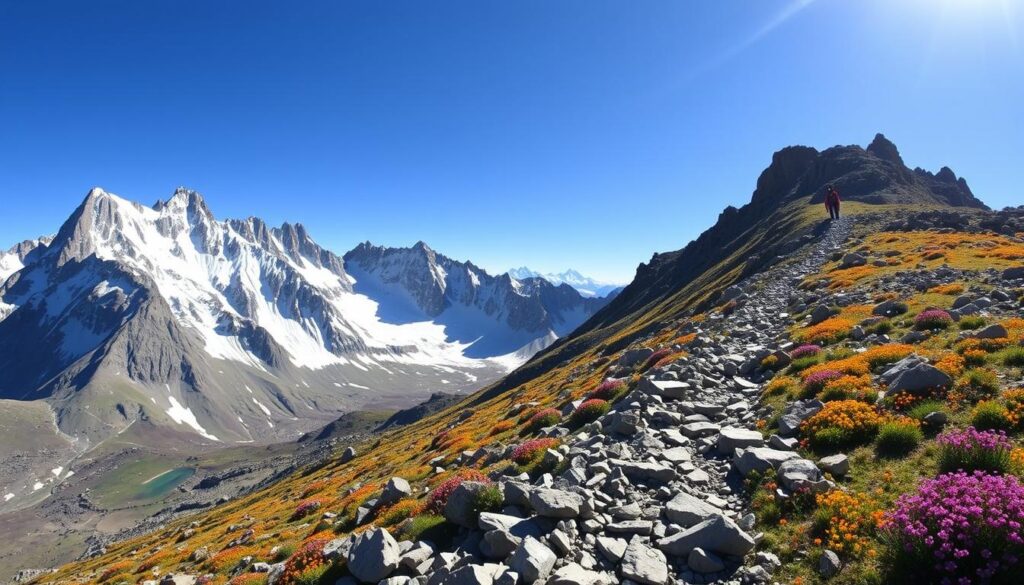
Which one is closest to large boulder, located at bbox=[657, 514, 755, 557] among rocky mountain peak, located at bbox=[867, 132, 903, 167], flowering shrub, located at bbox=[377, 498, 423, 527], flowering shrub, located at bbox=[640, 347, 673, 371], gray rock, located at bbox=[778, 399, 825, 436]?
gray rock, located at bbox=[778, 399, 825, 436]

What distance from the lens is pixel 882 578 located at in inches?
305

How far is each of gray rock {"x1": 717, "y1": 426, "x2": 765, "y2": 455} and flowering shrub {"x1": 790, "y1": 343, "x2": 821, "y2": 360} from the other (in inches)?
313

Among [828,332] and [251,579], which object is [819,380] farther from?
[251,579]

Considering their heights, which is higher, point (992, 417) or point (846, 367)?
point (846, 367)

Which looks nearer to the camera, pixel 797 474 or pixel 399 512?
pixel 797 474

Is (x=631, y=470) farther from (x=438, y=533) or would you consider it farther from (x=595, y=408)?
(x=595, y=408)

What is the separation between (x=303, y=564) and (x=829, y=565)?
12.7 metres

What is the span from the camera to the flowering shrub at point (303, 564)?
1290 cm

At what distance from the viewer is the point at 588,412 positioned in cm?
2025

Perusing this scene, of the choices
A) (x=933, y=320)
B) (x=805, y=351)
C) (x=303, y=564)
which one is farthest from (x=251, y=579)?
(x=933, y=320)

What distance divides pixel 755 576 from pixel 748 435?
534 centimetres

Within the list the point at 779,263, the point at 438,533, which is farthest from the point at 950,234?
the point at 438,533

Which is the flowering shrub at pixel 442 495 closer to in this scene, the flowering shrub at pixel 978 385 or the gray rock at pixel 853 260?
the flowering shrub at pixel 978 385

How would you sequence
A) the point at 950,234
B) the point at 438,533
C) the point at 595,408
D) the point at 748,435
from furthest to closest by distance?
the point at 950,234
the point at 595,408
the point at 748,435
the point at 438,533
